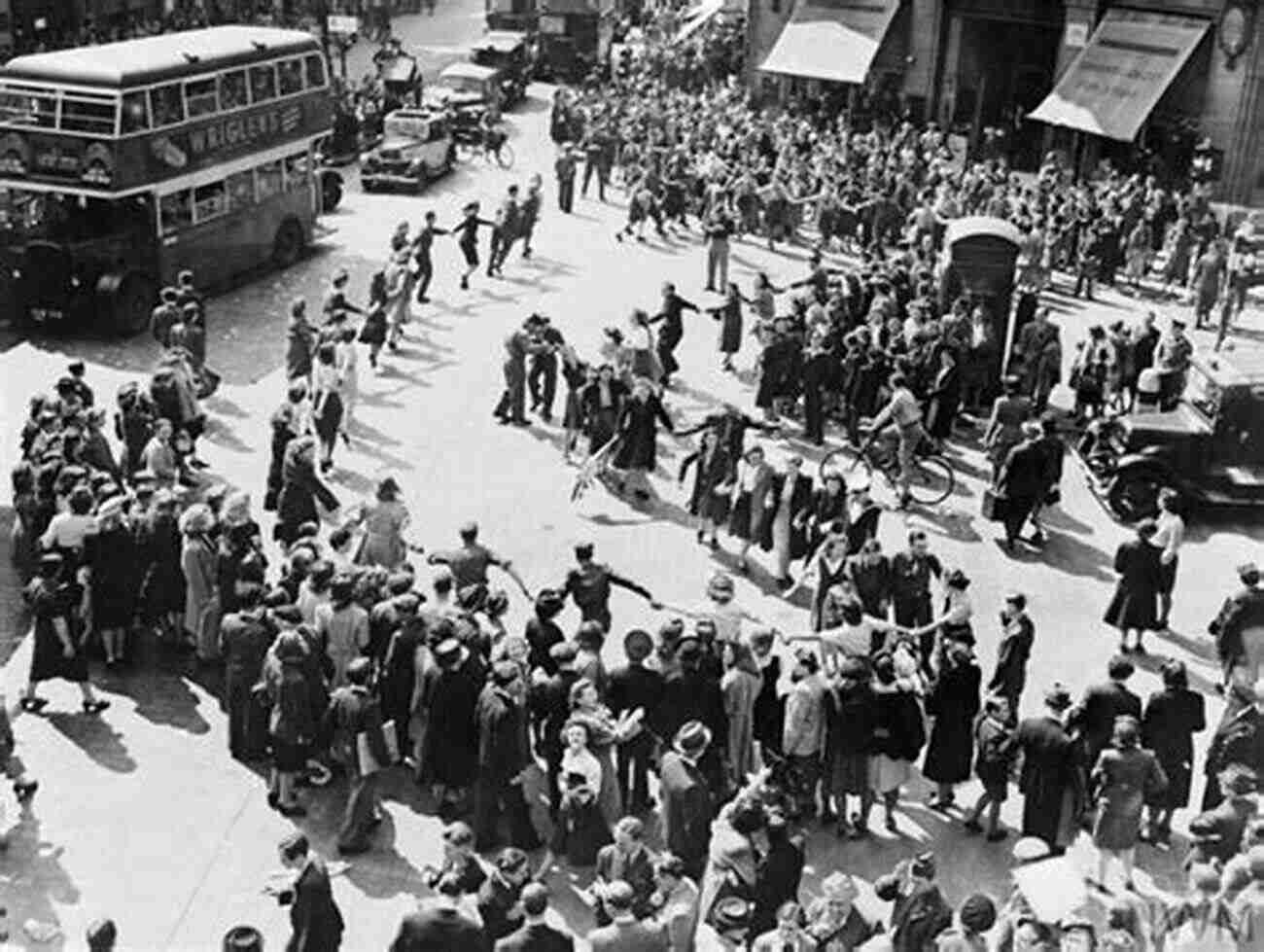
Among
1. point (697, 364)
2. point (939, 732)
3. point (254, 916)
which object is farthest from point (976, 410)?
point (254, 916)

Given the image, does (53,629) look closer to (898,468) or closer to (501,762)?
(501,762)

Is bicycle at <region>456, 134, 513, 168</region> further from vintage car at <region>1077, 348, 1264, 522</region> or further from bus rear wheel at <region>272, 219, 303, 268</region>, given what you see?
vintage car at <region>1077, 348, 1264, 522</region>

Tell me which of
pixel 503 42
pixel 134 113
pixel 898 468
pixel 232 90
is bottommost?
pixel 898 468

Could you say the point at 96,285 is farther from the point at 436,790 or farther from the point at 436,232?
the point at 436,790

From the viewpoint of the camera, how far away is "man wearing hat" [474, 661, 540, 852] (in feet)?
36.1

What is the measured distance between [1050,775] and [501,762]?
3.87m

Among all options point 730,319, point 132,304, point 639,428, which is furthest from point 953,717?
point 132,304

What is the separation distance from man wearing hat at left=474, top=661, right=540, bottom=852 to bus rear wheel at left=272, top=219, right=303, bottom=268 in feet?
58.3

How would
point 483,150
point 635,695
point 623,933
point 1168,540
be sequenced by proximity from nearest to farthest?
point 623,933
point 635,695
point 1168,540
point 483,150

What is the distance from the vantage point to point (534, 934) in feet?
28.6

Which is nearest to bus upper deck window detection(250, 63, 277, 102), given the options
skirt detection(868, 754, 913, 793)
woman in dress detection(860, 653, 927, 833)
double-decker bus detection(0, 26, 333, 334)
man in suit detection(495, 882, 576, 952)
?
double-decker bus detection(0, 26, 333, 334)

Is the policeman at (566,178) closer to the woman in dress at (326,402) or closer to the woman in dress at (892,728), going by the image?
the woman in dress at (326,402)

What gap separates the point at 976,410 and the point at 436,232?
8.70 metres

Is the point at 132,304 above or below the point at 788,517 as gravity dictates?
above
